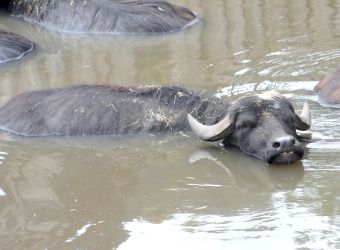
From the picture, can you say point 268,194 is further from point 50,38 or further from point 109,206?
point 50,38

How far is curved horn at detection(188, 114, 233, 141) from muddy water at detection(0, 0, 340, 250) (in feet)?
0.38

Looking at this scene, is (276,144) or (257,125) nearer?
(276,144)

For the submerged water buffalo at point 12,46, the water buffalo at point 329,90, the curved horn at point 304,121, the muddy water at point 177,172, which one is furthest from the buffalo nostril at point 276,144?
the submerged water buffalo at point 12,46

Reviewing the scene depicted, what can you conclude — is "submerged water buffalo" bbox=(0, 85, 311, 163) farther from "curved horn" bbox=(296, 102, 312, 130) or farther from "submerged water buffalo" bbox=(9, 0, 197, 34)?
"submerged water buffalo" bbox=(9, 0, 197, 34)

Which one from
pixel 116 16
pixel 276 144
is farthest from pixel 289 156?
pixel 116 16

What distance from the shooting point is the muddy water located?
225 inches

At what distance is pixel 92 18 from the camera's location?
39.1 feet

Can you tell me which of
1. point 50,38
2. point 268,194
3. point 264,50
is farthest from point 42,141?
point 50,38

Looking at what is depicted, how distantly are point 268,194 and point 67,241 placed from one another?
150cm

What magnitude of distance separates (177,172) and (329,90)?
2.16m

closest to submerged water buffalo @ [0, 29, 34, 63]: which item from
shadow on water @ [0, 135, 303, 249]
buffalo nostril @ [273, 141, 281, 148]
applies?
shadow on water @ [0, 135, 303, 249]

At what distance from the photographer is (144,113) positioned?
7926 mm

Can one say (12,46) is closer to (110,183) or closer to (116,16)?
(116,16)

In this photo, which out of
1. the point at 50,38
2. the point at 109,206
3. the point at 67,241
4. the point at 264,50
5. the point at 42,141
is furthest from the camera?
the point at 50,38
